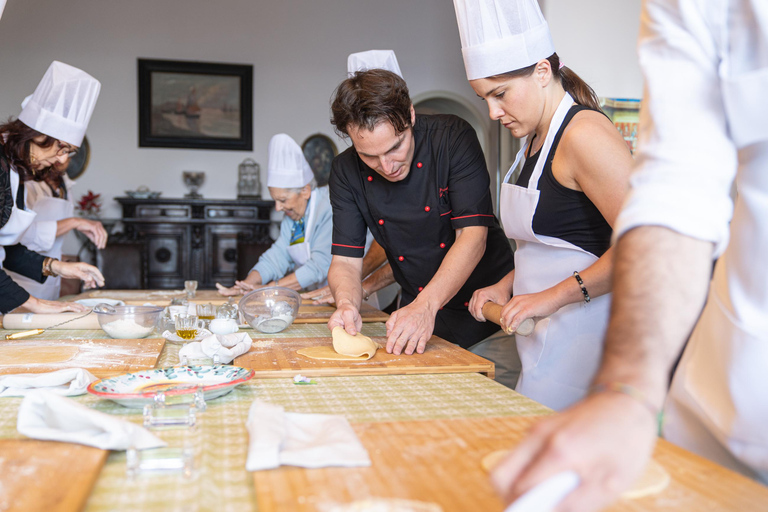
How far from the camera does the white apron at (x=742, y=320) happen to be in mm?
693

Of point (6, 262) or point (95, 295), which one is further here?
point (95, 295)

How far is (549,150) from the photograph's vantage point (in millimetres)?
1550

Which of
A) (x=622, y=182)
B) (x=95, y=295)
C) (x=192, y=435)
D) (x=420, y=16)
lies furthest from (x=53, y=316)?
(x=420, y=16)

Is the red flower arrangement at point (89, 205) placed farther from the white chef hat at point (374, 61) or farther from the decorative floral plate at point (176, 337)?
the decorative floral plate at point (176, 337)

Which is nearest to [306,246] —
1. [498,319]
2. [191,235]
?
[498,319]

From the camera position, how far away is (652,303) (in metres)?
0.58

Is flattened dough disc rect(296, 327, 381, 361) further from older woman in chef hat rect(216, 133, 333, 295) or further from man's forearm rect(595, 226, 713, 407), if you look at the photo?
older woman in chef hat rect(216, 133, 333, 295)

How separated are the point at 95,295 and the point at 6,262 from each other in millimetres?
406

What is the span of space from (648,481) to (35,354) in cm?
134

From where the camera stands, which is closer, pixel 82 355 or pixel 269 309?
pixel 82 355

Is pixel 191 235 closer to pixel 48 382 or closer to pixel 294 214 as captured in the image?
pixel 294 214

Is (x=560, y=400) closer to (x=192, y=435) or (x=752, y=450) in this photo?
(x=752, y=450)

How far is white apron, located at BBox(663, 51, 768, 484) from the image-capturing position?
693mm

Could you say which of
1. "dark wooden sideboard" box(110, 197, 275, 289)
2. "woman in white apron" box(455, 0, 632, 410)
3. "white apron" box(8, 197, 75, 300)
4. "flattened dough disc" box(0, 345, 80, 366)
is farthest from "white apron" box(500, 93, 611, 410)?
"dark wooden sideboard" box(110, 197, 275, 289)
